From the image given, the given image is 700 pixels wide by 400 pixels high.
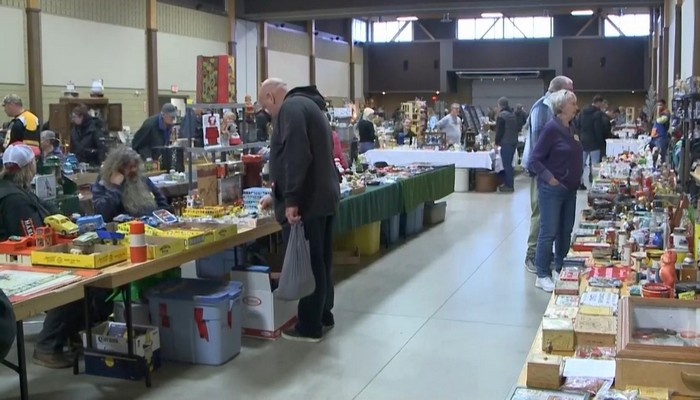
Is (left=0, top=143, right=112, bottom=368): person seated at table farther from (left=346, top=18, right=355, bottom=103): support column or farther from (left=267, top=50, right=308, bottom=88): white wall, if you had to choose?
(left=346, top=18, right=355, bottom=103): support column

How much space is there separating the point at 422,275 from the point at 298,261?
2334 mm

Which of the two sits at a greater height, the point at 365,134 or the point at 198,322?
the point at 365,134

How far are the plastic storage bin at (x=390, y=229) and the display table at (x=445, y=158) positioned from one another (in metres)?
4.13

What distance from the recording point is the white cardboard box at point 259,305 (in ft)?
14.8

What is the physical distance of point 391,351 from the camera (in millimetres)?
4383

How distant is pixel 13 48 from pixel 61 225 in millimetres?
8410

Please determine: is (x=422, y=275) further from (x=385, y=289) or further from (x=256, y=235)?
(x=256, y=235)

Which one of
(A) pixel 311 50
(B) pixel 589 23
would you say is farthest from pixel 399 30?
(B) pixel 589 23

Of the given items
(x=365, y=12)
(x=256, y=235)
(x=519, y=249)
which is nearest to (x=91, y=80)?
(x=365, y=12)

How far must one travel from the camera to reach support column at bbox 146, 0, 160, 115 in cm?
1415

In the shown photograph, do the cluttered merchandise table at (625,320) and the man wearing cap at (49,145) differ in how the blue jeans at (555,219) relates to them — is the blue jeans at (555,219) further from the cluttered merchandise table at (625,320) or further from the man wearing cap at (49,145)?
the man wearing cap at (49,145)

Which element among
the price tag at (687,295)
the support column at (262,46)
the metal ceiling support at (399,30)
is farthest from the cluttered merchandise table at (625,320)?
the metal ceiling support at (399,30)

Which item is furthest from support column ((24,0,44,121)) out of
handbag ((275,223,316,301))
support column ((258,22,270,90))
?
handbag ((275,223,316,301))

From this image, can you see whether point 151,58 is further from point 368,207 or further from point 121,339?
point 121,339
